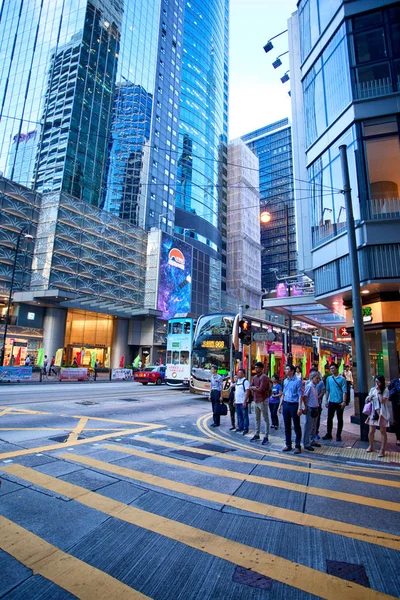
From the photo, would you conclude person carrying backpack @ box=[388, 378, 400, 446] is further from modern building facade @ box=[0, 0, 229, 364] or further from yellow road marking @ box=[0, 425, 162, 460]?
modern building facade @ box=[0, 0, 229, 364]

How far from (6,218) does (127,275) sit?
1716cm

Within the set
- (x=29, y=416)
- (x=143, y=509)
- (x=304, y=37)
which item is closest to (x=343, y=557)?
(x=143, y=509)

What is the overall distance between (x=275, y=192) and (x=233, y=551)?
122411 millimetres

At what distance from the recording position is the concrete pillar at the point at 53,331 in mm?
37344

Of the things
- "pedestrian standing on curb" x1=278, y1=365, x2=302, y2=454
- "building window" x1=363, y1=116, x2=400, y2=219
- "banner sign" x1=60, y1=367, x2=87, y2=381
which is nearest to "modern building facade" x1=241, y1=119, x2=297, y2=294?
"banner sign" x1=60, y1=367, x2=87, y2=381

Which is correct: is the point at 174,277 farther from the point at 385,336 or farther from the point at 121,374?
the point at 385,336

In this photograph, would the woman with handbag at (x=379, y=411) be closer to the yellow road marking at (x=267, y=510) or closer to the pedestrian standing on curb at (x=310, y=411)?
the pedestrian standing on curb at (x=310, y=411)

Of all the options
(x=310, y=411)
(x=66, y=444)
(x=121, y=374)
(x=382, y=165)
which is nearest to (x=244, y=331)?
(x=310, y=411)

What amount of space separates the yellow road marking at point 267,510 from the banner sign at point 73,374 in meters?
25.3

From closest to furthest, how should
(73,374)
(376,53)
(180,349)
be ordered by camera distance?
(376,53) < (180,349) < (73,374)

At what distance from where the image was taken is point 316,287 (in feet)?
44.5

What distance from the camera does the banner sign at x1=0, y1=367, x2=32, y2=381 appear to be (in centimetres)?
2467

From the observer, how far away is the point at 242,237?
82.5 meters

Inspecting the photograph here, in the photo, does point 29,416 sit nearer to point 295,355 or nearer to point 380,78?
point 380,78
